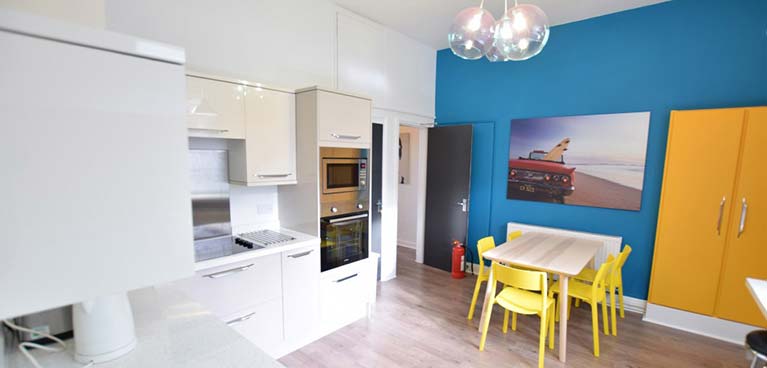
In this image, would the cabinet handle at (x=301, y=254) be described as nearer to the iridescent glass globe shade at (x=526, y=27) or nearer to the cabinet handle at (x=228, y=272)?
the cabinet handle at (x=228, y=272)

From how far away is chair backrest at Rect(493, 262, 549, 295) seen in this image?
2.25 meters

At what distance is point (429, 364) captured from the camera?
244 cm

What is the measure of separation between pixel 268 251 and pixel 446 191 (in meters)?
2.77

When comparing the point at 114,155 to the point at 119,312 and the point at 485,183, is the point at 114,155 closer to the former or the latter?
the point at 119,312

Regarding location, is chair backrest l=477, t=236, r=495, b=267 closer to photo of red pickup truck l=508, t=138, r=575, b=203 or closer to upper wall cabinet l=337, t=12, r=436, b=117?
photo of red pickup truck l=508, t=138, r=575, b=203

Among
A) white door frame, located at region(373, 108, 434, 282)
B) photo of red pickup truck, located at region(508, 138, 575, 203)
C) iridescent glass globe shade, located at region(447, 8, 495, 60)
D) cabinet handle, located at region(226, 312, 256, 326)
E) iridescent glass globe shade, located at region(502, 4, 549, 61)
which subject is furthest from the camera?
white door frame, located at region(373, 108, 434, 282)

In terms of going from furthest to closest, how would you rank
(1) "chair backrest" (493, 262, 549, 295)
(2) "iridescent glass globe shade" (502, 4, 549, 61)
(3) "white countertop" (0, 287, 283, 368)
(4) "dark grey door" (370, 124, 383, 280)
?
(4) "dark grey door" (370, 124, 383, 280), (1) "chair backrest" (493, 262, 549, 295), (2) "iridescent glass globe shade" (502, 4, 549, 61), (3) "white countertop" (0, 287, 283, 368)

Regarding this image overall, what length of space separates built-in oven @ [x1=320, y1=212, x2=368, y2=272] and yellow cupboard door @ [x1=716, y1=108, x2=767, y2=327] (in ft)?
10.2

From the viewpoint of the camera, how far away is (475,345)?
269cm

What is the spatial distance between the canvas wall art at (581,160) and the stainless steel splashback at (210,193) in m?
3.23

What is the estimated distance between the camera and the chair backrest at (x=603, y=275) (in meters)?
2.50

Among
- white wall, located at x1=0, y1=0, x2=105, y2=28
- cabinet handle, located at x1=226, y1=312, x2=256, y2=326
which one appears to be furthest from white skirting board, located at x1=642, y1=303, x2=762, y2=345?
white wall, located at x1=0, y1=0, x2=105, y2=28

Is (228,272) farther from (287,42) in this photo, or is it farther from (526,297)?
(526,297)

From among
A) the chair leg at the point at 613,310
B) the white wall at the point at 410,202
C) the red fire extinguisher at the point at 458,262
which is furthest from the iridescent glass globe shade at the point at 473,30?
the white wall at the point at 410,202
